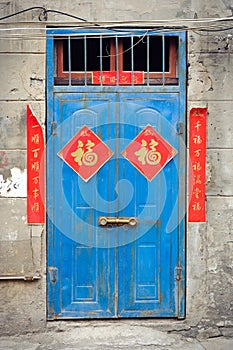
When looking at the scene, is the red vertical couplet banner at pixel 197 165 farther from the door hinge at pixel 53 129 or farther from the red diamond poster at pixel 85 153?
the door hinge at pixel 53 129

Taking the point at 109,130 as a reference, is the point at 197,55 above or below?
above

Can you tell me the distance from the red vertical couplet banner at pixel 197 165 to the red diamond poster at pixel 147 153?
0.29 meters

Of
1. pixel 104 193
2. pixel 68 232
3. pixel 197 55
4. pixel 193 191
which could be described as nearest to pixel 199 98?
pixel 197 55

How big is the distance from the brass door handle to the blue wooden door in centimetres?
3

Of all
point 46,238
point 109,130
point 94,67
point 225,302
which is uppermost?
point 94,67

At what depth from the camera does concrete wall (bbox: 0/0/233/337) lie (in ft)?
22.8

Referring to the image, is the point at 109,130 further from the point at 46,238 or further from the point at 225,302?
the point at 225,302

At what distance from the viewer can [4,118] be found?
699 cm

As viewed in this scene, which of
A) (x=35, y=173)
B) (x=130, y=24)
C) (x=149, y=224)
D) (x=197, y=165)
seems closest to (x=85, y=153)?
(x=35, y=173)

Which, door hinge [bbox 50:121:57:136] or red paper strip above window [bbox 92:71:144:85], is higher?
red paper strip above window [bbox 92:71:144:85]

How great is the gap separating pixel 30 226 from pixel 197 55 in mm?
2609

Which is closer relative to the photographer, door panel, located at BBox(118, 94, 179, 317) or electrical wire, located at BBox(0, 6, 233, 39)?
electrical wire, located at BBox(0, 6, 233, 39)

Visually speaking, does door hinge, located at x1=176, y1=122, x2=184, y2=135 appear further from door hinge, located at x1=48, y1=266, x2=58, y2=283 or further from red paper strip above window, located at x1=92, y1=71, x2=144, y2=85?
door hinge, located at x1=48, y1=266, x2=58, y2=283

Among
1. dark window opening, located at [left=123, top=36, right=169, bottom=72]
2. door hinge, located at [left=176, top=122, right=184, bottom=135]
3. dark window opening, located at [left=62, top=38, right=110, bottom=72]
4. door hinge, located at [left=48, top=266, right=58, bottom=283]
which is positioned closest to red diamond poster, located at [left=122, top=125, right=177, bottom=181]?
door hinge, located at [left=176, top=122, right=184, bottom=135]
